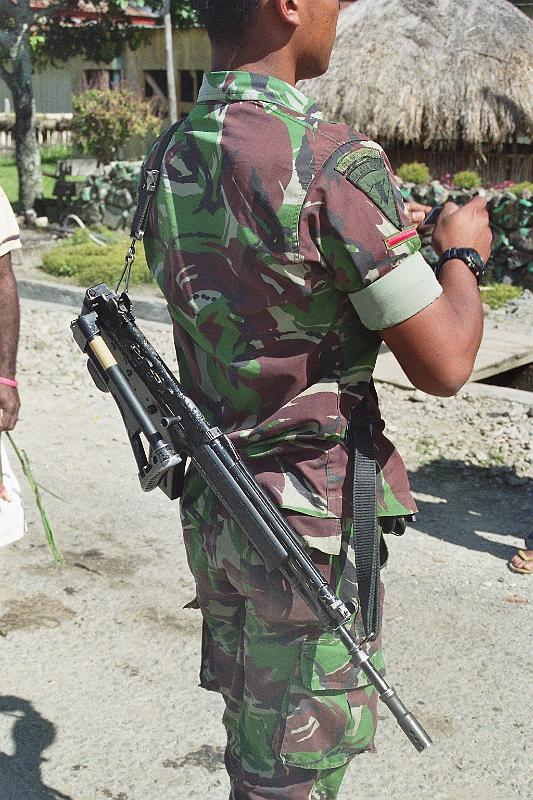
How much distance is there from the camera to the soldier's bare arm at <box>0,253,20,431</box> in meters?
2.99

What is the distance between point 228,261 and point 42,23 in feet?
55.1

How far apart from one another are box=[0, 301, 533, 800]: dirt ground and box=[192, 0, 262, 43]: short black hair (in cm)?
202

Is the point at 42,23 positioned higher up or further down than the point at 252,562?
further down

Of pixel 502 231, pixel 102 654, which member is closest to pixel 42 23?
pixel 502 231

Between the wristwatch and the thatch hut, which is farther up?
the wristwatch

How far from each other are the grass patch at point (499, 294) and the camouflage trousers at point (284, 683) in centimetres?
802

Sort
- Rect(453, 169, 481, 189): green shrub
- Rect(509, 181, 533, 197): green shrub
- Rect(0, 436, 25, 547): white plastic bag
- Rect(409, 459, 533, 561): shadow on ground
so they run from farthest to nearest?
Rect(453, 169, 481, 189): green shrub → Rect(509, 181, 533, 197): green shrub → Rect(409, 459, 533, 561): shadow on ground → Rect(0, 436, 25, 547): white plastic bag

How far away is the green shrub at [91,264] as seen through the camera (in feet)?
32.7

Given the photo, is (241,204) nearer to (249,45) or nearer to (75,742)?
(249,45)

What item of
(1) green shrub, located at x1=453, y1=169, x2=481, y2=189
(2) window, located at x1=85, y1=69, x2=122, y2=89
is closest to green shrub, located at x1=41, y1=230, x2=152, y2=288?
(1) green shrub, located at x1=453, y1=169, x2=481, y2=189

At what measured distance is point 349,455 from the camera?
1798mm

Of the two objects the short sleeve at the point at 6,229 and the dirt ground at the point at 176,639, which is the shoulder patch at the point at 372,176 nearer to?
the short sleeve at the point at 6,229

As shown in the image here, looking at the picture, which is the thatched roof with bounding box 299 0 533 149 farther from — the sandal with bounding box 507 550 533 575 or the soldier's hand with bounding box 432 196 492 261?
the soldier's hand with bounding box 432 196 492 261

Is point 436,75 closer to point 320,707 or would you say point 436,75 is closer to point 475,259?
point 475,259
